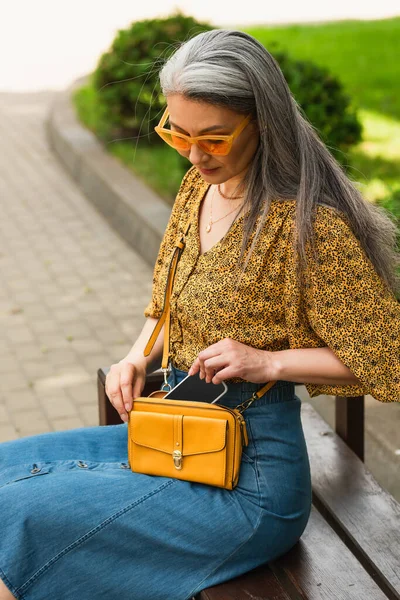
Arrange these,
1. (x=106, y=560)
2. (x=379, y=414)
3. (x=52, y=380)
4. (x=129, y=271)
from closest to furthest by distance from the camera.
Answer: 1. (x=106, y=560)
2. (x=379, y=414)
3. (x=52, y=380)
4. (x=129, y=271)

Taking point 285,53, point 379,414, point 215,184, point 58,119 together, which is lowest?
point 58,119

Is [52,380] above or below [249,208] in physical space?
below

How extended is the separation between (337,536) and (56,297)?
394 centimetres

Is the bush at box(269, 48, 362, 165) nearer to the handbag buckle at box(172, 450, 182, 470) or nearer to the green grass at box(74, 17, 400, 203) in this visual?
the green grass at box(74, 17, 400, 203)

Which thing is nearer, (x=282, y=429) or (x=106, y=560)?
(x=106, y=560)

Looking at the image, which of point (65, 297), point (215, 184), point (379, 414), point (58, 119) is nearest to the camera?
point (215, 184)

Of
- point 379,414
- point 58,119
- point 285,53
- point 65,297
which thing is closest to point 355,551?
point 379,414

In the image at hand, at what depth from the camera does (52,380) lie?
5.30m

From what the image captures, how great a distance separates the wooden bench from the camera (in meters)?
2.50

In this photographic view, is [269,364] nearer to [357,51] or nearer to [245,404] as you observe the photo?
[245,404]

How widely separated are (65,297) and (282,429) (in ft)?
13.2

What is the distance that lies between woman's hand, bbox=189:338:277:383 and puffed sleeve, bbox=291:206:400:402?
0.16 meters

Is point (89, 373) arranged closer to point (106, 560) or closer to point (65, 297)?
point (65, 297)

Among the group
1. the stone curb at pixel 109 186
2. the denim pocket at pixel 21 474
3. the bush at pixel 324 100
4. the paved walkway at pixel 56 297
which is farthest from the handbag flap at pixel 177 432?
the bush at pixel 324 100
